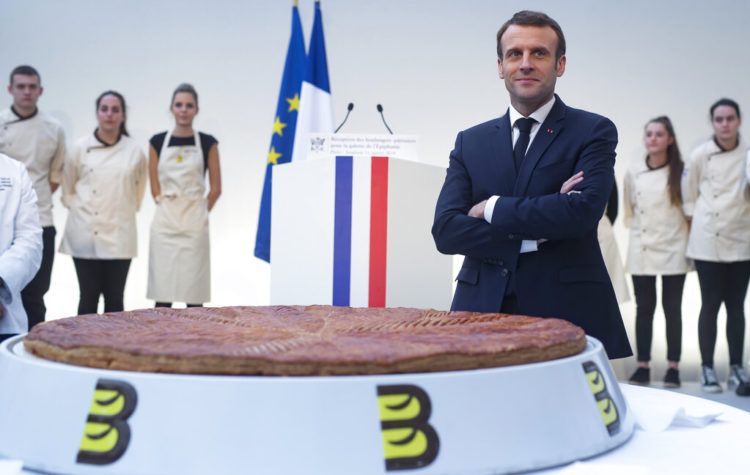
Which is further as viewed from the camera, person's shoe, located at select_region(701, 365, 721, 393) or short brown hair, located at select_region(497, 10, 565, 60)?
person's shoe, located at select_region(701, 365, 721, 393)

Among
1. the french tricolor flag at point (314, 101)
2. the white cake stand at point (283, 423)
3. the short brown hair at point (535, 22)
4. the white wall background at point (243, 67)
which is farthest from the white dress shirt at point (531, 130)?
the white wall background at point (243, 67)

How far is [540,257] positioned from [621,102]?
430 centimetres

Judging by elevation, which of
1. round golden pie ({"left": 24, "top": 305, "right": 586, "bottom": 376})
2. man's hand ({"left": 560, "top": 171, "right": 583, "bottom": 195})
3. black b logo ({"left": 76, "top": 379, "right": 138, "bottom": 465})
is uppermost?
man's hand ({"left": 560, "top": 171, "right": 583, "bottom": 195})

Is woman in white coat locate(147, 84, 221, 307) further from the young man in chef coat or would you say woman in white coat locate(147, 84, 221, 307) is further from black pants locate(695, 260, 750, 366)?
black pants locate(695, 260, 750, 366)

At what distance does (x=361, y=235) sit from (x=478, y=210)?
1238 mm

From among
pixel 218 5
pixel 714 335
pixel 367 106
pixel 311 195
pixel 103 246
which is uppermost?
pixel 218 5

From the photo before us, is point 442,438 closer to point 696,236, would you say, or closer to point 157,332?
point 157,332

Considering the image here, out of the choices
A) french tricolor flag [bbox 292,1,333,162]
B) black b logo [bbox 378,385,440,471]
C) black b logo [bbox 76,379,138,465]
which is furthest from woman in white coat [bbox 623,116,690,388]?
black b logo [bbox 76,379,138,465]

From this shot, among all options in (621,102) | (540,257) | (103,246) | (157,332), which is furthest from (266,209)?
(157,332)

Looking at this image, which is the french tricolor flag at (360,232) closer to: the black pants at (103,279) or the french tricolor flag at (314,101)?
the french tricolor flag at (314,101)

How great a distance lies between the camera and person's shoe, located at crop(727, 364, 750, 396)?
4453 millimetres

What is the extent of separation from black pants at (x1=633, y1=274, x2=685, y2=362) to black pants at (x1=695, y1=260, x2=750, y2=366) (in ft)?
0.64

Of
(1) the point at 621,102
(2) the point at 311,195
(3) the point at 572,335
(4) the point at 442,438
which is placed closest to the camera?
(4) the point at 442,438

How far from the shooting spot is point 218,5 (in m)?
5.94
